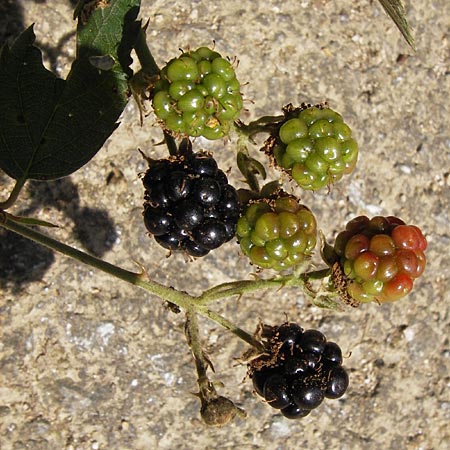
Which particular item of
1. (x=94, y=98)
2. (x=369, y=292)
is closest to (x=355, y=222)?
(x=369, y=292)

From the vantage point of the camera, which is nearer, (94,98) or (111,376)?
(94,98)

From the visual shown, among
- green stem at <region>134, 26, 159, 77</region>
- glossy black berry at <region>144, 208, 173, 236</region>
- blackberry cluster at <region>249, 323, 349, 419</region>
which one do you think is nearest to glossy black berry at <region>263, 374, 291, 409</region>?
blackberry cluster at <region>249, 323, 349, 419</region>

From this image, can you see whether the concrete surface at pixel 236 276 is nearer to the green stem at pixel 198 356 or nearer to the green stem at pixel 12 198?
the green stem at pixel 12 198

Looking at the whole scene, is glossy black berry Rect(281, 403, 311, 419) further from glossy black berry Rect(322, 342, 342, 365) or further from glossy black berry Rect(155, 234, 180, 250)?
glossy black berry Rect(155, 234, 180, 250)

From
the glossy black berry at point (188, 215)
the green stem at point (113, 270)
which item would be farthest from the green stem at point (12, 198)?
the glossy black berry at point (188, 215)

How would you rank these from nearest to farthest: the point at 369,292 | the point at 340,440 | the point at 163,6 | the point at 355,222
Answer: the point at 369,292 → the point at 355,222 → the point at 163,6 → the point at 340,440

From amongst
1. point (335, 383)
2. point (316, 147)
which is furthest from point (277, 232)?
point (335, 383)

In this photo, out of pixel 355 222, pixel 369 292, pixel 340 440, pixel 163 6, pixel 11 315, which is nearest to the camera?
pixel 369 292

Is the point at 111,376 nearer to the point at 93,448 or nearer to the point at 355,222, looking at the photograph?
the point at 93,448
